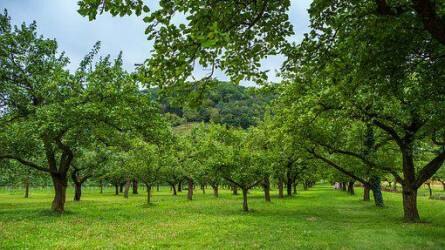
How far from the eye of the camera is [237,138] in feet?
196

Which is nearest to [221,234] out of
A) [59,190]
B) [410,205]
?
[410,205]

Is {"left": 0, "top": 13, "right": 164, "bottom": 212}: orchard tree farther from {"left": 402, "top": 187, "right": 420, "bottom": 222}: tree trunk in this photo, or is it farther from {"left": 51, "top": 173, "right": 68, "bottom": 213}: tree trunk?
{"left": 402, "top": 187, "right": 420, "bottom": 222}: tree trunk

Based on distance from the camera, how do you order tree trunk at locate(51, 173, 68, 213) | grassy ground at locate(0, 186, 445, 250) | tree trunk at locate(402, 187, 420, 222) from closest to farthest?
grassy ground at locate(0, 186, 445, 250) → tree trunk at locate(402, 187, 420, 222) → tree trunk at locate(51, 173, 68, 213)

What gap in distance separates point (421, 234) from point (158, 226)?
53.5 feet

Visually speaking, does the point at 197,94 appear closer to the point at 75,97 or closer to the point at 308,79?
the point at 308,79

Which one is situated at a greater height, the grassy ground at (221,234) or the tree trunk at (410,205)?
the tree trunk at (410,205)

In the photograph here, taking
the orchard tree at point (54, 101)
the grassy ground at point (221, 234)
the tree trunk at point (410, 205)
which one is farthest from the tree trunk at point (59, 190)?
the tree trunk at point (410, 205)

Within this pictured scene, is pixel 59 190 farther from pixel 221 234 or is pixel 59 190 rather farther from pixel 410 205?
pixel 410 205

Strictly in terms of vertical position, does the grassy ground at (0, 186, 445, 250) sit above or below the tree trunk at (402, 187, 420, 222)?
below

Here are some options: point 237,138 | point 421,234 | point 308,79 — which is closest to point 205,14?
point 308,79

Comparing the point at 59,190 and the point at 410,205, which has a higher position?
the point at 59,190

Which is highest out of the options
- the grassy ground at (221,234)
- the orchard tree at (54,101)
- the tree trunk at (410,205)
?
the orchard tree at (54,101)

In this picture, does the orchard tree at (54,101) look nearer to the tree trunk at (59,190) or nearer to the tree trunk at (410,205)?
the tree trunk at (59,190)

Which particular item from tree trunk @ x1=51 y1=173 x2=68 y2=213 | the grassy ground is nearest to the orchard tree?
tree trunk @ x1=51 y1=173 x2=68 y2=213
